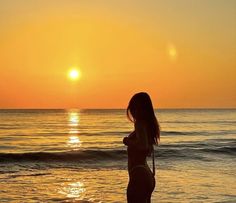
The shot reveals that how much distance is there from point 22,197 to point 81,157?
11.5 metres

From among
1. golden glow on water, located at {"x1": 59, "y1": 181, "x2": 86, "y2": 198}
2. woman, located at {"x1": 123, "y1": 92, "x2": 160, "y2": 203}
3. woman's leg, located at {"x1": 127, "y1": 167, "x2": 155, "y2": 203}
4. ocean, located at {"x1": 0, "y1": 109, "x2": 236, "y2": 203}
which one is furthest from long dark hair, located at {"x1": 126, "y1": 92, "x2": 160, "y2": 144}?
golden glow on water, located at {"x1": 59, "y1": 181, "x2": 86, "y2": 198}

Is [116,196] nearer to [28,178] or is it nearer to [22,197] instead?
[22,197]

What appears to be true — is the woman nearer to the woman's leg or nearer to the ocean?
the woman's leg

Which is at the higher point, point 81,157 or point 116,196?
point 116,196

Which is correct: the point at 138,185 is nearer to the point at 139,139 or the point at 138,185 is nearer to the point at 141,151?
the point at 141,151

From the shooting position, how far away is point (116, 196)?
11266 millimetres

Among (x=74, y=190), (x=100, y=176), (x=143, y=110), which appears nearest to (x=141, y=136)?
(x=143, y=110)

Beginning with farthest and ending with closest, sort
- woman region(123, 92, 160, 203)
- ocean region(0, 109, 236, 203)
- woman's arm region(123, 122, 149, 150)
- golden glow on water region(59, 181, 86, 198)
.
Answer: golden glow on water region(59, 181, 86, 198) < ocean region(0, 109, 236, 203) < woman region(123, 92, 160, 203) < woman's arm region(123, 122, 149, 150)

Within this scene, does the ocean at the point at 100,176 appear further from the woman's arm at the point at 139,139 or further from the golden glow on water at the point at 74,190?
the woman's arm at the point at 139,139

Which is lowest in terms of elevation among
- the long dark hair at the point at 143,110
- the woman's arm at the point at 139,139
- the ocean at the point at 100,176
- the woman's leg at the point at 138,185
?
the ocean at the point at 100,176

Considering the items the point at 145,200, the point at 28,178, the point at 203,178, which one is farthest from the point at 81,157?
the point at 145,200

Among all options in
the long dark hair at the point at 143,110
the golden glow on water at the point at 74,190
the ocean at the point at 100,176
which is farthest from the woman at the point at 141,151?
the golden glow on water at the point at 74,190

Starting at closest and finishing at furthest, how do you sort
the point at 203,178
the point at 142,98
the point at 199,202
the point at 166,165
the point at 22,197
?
the point at 142,98 → the point at 199,202 → the point at 22,197 → the point at 203,178 → the point at 166,165

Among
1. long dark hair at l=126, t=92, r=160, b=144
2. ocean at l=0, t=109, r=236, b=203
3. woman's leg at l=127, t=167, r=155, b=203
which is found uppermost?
long dark hair at l=126, t=92, r=160, b=144
